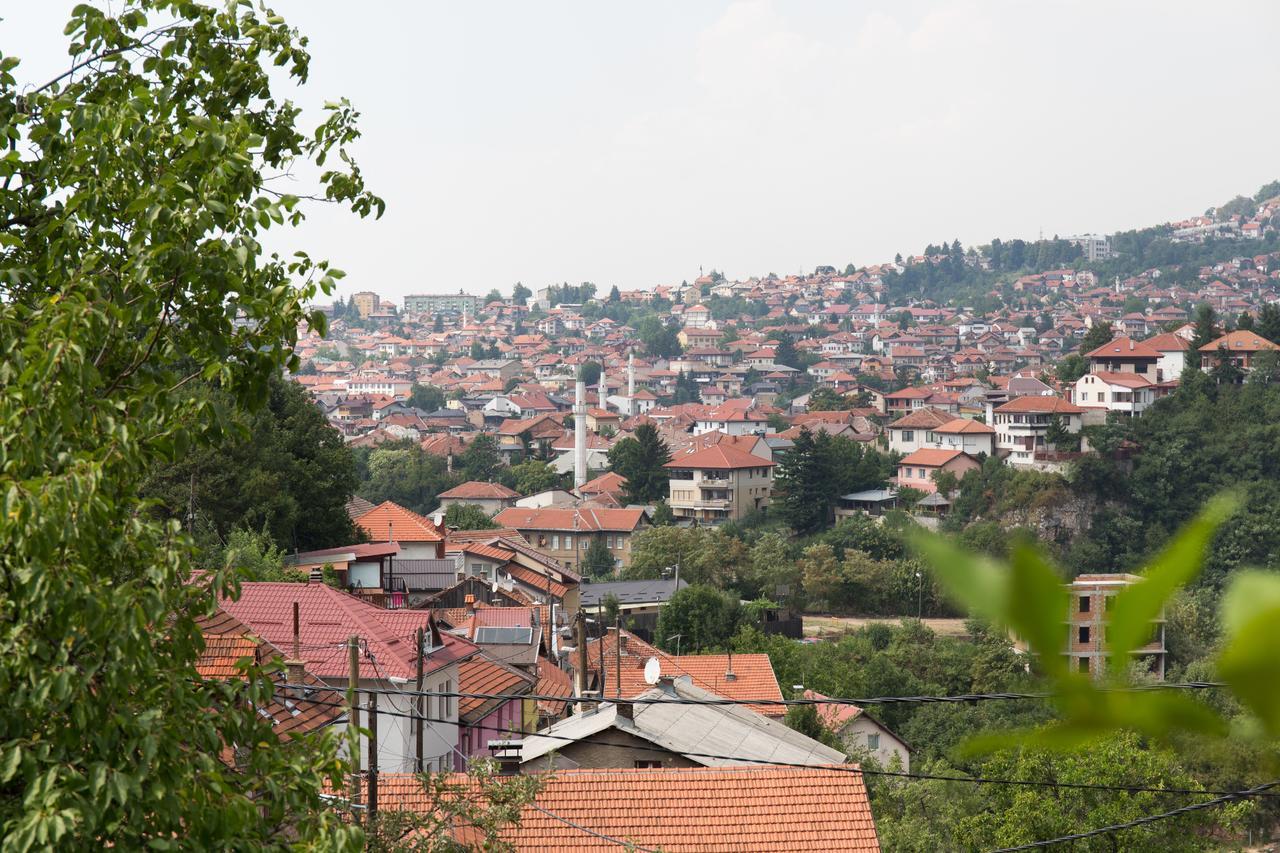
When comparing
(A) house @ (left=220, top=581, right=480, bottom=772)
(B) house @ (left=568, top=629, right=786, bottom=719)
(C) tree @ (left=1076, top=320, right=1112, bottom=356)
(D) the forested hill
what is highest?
(D) the forested hill

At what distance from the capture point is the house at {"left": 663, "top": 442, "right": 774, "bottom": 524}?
54.3 m

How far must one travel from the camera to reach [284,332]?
358cm

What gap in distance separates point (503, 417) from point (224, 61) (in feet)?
284

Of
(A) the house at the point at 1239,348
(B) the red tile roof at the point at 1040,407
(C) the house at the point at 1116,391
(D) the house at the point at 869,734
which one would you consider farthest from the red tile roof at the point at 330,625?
(C) the house at the point at 1116,391

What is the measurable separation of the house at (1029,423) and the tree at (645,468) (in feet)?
45.9

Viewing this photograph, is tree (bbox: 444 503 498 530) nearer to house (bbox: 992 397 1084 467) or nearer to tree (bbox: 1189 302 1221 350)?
house (bbox: 992 397 1084 467)

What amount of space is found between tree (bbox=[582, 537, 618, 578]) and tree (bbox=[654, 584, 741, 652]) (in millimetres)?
16940

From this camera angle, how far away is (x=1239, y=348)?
55406mm

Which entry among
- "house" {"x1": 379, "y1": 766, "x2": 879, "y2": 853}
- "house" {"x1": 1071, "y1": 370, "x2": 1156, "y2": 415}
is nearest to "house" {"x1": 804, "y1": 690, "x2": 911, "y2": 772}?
"house" {"x1": 379, "y1": 766, "x2": 879, "y2": 853}

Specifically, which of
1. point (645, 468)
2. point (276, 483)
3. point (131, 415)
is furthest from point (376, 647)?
point (645, 468)

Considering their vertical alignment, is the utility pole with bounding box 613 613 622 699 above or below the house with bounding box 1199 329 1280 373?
below

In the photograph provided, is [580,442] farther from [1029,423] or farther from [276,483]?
[276,483]

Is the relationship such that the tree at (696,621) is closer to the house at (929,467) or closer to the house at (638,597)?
the house at (638,597)

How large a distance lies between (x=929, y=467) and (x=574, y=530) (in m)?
15.3
